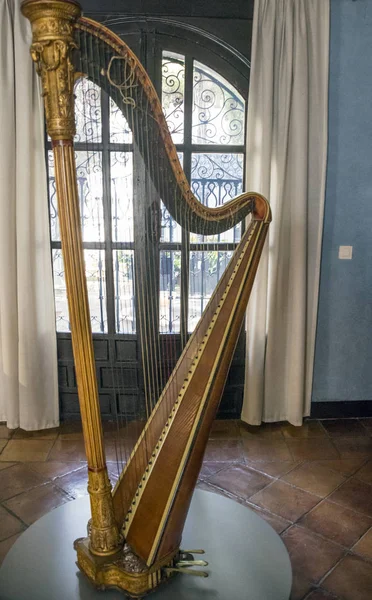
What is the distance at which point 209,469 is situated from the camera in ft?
7.67

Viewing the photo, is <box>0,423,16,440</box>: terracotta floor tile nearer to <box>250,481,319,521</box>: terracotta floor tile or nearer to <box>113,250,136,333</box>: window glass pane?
<box>113,250,136,333</box>: window glass pane

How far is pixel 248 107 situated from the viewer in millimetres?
2459

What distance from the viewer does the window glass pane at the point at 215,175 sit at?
2664 millimetres

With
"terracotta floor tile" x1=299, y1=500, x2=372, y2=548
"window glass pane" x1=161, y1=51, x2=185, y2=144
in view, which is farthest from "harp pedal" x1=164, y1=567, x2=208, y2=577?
"window glass pane" x1=161, y1=51, x2=185, y2=144

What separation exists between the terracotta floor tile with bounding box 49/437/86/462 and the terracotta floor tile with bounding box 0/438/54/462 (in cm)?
3

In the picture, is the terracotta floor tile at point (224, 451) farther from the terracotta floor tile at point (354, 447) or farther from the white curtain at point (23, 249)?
the white curtain at point (23, 249)

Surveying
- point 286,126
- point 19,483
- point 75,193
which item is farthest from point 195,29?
point 19,483

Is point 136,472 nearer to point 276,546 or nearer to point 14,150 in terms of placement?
point 276,546

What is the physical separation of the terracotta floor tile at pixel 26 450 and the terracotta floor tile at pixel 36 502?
0.92 ft

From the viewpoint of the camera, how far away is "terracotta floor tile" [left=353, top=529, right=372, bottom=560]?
1.80 metres

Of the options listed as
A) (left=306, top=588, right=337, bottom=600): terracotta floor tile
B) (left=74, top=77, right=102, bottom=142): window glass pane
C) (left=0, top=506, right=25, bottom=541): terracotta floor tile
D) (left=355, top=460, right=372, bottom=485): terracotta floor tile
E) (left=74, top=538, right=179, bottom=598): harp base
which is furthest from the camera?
(left=355, top=460, right=372, bottom=485): terracotta floor tile

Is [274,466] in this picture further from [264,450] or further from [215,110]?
[215,110]

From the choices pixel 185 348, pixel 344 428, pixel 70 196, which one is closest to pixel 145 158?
pixel 70 196

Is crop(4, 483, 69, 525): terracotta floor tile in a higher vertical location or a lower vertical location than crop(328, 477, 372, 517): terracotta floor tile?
lower
